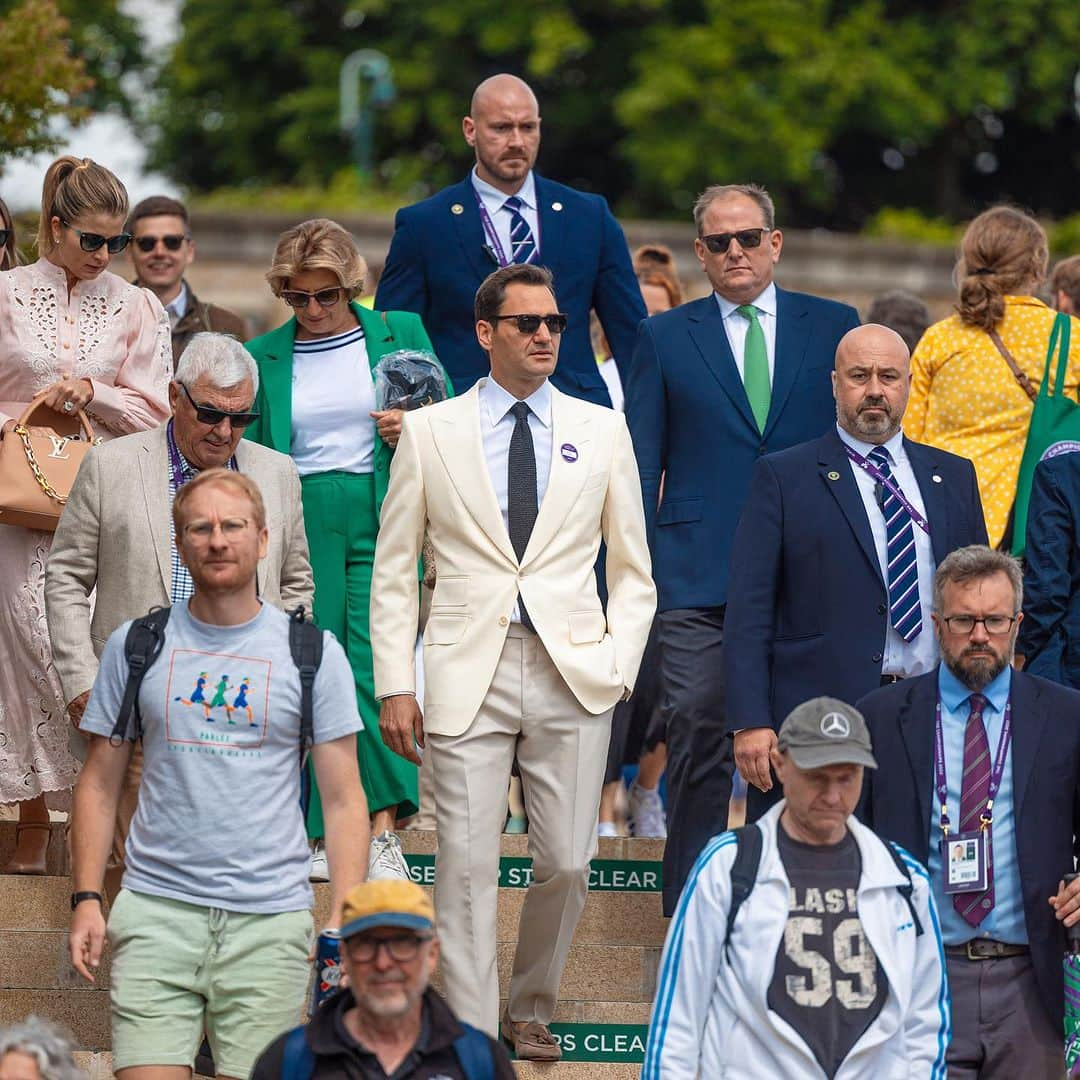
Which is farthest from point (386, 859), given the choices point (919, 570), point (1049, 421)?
point (1049, 421)

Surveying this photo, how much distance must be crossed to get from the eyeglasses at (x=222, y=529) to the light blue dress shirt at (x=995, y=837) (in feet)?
7.03

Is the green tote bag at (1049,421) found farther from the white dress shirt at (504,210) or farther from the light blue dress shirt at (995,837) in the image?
the light blue dress shirt at (995,837)

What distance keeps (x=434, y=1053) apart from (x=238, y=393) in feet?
7.92

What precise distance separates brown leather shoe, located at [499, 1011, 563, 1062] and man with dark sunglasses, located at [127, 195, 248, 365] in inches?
148

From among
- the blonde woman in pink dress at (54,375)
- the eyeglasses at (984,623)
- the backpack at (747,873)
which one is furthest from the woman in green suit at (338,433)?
the backpack at (747,873)

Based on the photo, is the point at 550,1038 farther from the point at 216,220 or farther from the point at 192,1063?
the point at 216,220

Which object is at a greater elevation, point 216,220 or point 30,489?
point 216,220

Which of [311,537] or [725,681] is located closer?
[725,681]

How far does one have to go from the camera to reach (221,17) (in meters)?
27.4

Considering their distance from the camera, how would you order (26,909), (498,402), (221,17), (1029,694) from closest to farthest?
(1029,694) → (498,402) → (26,909) → (221,17)

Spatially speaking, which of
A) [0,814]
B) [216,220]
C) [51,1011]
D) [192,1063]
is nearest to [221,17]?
[216,220]

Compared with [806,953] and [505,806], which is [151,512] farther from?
[806,953]

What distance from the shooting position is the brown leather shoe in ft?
25.9

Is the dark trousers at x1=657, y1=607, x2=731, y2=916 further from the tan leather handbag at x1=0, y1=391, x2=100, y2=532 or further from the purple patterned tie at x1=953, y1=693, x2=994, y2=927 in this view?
the tan leather handbag at x1=0, y1=391, x2=100, y2=532
